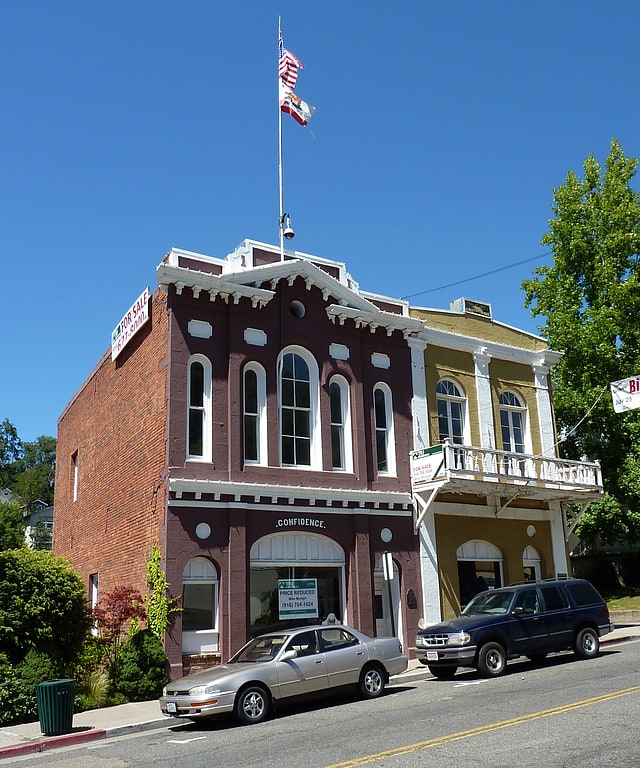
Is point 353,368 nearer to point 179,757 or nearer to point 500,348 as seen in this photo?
point 500,348

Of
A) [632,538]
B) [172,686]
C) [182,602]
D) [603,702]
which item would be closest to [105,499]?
[182,602]

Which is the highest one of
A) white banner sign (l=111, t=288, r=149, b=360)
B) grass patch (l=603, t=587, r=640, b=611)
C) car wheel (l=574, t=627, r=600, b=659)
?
white banner sign (l=111, t=288, r=149, b=360)

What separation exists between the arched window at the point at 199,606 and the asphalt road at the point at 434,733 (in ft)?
12.7

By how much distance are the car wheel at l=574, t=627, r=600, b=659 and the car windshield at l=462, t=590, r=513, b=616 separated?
181 cm

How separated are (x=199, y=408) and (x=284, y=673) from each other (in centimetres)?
739

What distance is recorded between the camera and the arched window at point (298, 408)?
20.4 m

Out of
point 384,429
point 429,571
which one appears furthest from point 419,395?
point 429,571

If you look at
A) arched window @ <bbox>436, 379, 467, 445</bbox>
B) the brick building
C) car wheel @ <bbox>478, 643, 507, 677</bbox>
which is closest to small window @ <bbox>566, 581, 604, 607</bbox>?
car wheel @ <bbox>478, 643, 507, 677</bbox>

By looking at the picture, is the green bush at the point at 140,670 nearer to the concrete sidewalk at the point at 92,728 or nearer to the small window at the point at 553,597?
the concrete sidewalk at the point at 92,728

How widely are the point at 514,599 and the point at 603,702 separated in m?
5.02

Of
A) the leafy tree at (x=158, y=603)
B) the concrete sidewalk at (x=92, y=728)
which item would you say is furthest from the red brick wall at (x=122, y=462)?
the concrete sidewalk at (x=92, y=728)

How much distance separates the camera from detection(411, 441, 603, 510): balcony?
21.2 meters

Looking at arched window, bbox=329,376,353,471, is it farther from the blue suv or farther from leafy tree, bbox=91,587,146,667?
leafy tree, bbox=91,587,146,667

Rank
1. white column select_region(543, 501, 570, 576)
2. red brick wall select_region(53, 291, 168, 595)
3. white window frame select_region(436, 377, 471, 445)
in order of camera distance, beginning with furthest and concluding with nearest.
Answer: white column select_region(543, 501, 570, 576)
white window frame select_region(436, 377, 471, 445)
red brick wall select_region(53, 291, 168, 595)
